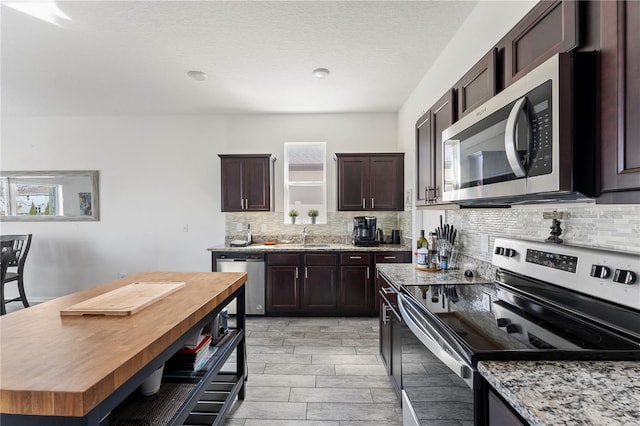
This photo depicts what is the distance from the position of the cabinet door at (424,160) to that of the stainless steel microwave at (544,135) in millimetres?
796

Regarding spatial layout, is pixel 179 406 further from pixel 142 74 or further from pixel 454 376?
pixel 142 74

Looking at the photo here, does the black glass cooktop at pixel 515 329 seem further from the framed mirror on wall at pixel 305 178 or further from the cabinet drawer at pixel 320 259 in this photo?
the framed mirror on wall at pixel 305 178

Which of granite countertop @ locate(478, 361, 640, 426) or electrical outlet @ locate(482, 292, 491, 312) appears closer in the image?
granite countertop @ locate(478, 361, 640, 426)

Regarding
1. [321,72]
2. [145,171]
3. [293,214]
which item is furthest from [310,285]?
[145,171]

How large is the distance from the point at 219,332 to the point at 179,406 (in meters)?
0.72

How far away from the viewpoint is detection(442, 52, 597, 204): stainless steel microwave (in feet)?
2.89

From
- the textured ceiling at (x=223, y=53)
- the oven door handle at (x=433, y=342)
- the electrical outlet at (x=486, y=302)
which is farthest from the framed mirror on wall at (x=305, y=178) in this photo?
the electrical outlet at (x=486, y=302)

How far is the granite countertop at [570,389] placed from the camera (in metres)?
0.60

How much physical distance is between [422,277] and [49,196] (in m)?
5.52

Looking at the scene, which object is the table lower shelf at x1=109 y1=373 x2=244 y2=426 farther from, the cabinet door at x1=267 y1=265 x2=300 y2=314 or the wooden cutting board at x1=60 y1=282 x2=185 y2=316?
the cabinet door at x1=267 y1=265 x2=300 y2=314

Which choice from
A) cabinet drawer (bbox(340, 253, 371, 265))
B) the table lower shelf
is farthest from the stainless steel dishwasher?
the table lower shelf

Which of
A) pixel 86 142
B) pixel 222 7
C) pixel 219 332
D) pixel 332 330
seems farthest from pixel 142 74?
pixel 332 330

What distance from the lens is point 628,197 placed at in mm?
807

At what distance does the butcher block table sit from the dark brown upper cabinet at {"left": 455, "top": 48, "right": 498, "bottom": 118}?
1663 millimetres
